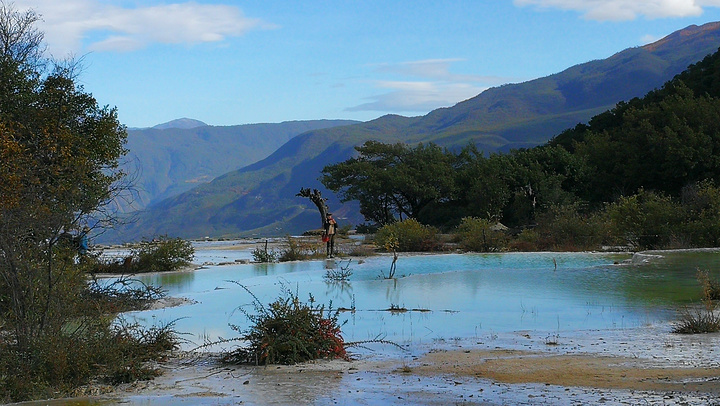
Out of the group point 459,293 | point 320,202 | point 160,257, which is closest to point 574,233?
point 320,202

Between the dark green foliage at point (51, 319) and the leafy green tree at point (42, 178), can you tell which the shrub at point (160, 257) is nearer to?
the leafy green tree at point (42, 178)

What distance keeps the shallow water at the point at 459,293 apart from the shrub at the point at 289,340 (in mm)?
1571

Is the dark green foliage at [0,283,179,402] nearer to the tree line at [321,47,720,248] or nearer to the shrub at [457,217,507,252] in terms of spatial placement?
the shrub at [457,217,507,252]

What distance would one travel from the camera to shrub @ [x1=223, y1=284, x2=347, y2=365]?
1002 centimetres

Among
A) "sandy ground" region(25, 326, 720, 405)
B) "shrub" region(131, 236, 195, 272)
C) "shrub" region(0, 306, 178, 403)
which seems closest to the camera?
"sandy ground" region(25, 326, 720, 405)

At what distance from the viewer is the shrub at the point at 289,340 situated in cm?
1002

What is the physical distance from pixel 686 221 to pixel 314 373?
22.5m

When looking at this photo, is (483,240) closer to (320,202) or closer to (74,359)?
(320,202)

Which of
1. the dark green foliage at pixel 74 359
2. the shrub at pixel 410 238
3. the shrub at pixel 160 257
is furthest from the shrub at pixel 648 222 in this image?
the dark green foliage at pixel 74 359

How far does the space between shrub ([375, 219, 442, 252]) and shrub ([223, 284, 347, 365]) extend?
847 inches

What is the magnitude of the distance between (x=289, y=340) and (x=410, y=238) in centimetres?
2286

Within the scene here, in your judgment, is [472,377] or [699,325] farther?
[699,325]

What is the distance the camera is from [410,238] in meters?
32.8

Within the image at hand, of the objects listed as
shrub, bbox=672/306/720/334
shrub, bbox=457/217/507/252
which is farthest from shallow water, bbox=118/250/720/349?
shrub, bbox=457/217/507/252
